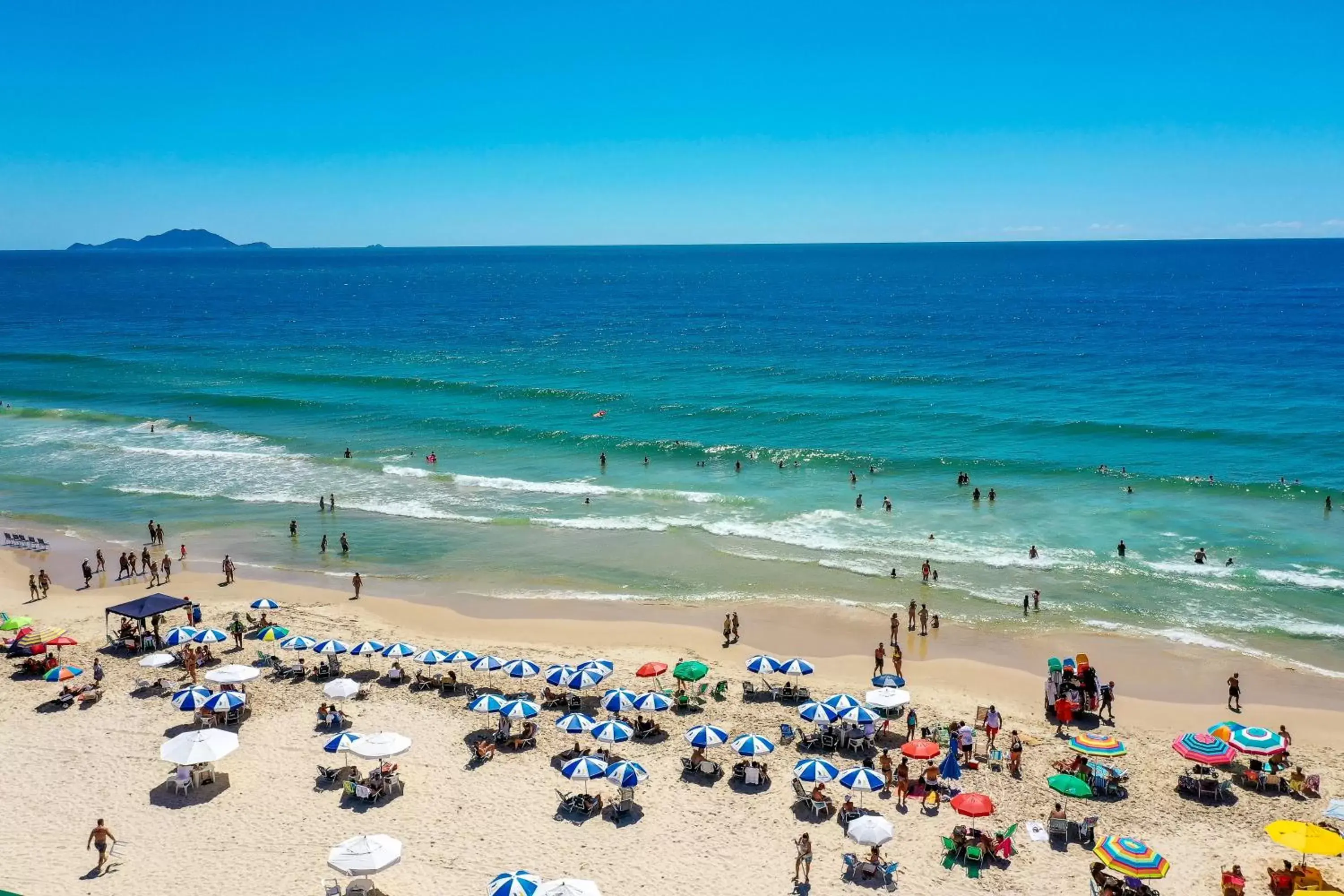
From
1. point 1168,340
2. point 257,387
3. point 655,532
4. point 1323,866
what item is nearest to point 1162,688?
point 1323,866

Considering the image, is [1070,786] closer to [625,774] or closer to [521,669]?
[625,774]

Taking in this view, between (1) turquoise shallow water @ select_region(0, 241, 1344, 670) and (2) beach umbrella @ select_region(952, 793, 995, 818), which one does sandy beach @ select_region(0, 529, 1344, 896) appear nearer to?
(2) beach umbrella @ select_region(952, 793, 995, 818)

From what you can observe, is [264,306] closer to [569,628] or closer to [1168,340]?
[1168,340]

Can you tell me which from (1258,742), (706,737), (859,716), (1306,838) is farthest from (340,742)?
(1258,742)

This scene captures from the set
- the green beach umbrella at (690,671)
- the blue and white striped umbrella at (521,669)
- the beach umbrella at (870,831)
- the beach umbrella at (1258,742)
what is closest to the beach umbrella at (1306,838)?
the beach umbrella at (1258,742)

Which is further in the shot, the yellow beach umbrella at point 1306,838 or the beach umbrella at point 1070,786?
the beach umbrella at point 1070,786

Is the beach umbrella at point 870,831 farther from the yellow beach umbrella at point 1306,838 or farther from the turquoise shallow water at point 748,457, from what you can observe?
the turquoise shallow water at point 748,457

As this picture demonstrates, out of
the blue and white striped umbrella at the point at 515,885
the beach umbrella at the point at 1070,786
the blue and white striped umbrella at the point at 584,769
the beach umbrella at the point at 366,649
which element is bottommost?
the beach umbrella at the point at 1070,786
